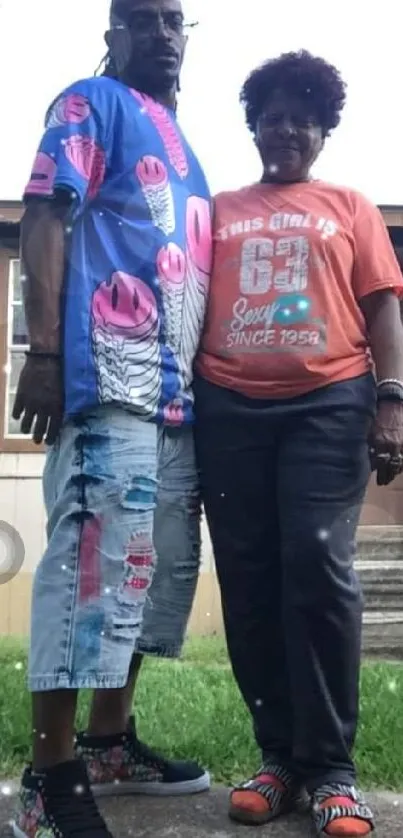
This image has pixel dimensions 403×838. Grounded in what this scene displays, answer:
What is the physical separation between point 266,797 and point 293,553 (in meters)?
0.49

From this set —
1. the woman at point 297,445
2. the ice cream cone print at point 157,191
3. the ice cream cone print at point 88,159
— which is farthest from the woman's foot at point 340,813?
the ice cream cone print at point 88,159

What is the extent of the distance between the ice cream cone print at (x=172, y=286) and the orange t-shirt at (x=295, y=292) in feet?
0.41

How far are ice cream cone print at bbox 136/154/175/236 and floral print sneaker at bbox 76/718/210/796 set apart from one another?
3.54ft

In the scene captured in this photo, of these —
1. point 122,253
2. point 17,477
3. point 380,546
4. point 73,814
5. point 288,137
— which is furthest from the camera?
point 17,477

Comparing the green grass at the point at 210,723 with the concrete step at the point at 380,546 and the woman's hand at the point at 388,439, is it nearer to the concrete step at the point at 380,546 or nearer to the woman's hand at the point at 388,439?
the woman's hand at the point at 388,439

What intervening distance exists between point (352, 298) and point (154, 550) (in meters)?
0.64

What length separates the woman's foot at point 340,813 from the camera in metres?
1.94

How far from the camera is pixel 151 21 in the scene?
2176mm

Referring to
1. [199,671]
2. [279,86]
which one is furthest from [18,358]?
[279,86]

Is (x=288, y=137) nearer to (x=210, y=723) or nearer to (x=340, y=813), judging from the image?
(x=340, y=813)

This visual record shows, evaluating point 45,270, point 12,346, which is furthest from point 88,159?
point 12,346

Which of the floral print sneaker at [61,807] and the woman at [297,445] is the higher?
the woman at [297,445]

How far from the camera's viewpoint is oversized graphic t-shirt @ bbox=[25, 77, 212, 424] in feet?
6.32

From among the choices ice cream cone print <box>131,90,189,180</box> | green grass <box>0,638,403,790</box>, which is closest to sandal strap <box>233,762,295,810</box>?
green grass <box>0,638,403,790</box>
